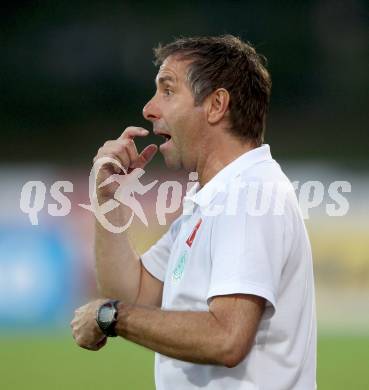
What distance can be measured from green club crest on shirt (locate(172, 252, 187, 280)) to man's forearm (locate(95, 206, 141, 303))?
434mm

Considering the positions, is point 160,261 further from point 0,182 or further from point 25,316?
point 0,182

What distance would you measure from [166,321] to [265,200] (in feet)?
1.31

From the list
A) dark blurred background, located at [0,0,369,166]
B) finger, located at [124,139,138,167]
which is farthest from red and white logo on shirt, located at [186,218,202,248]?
dark blurred background, located at [0,0,369,166]

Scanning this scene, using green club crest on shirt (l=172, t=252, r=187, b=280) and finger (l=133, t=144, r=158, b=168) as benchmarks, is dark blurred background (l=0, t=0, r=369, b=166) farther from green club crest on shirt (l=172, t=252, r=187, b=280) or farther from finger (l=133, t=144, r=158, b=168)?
green club crest on shirt (l=172, t=252, r=187, b=280)

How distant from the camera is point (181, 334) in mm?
2090

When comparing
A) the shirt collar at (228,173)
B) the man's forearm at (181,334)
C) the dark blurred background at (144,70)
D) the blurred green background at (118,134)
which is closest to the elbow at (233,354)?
the man's forearm at (181,334)

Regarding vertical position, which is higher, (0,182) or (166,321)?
(0,182)

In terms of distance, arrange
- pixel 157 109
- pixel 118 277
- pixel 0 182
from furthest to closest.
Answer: pixel 0 182 < pixel 118 277 < pixel 157 109

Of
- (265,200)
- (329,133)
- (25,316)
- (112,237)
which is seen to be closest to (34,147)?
(25,316)

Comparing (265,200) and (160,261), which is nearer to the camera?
(265,200)

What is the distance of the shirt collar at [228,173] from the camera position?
7.89ft

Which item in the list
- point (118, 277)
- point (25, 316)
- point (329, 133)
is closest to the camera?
point (118, 277)

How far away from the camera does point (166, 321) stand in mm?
2113

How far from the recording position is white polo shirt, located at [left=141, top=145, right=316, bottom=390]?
2105mm
